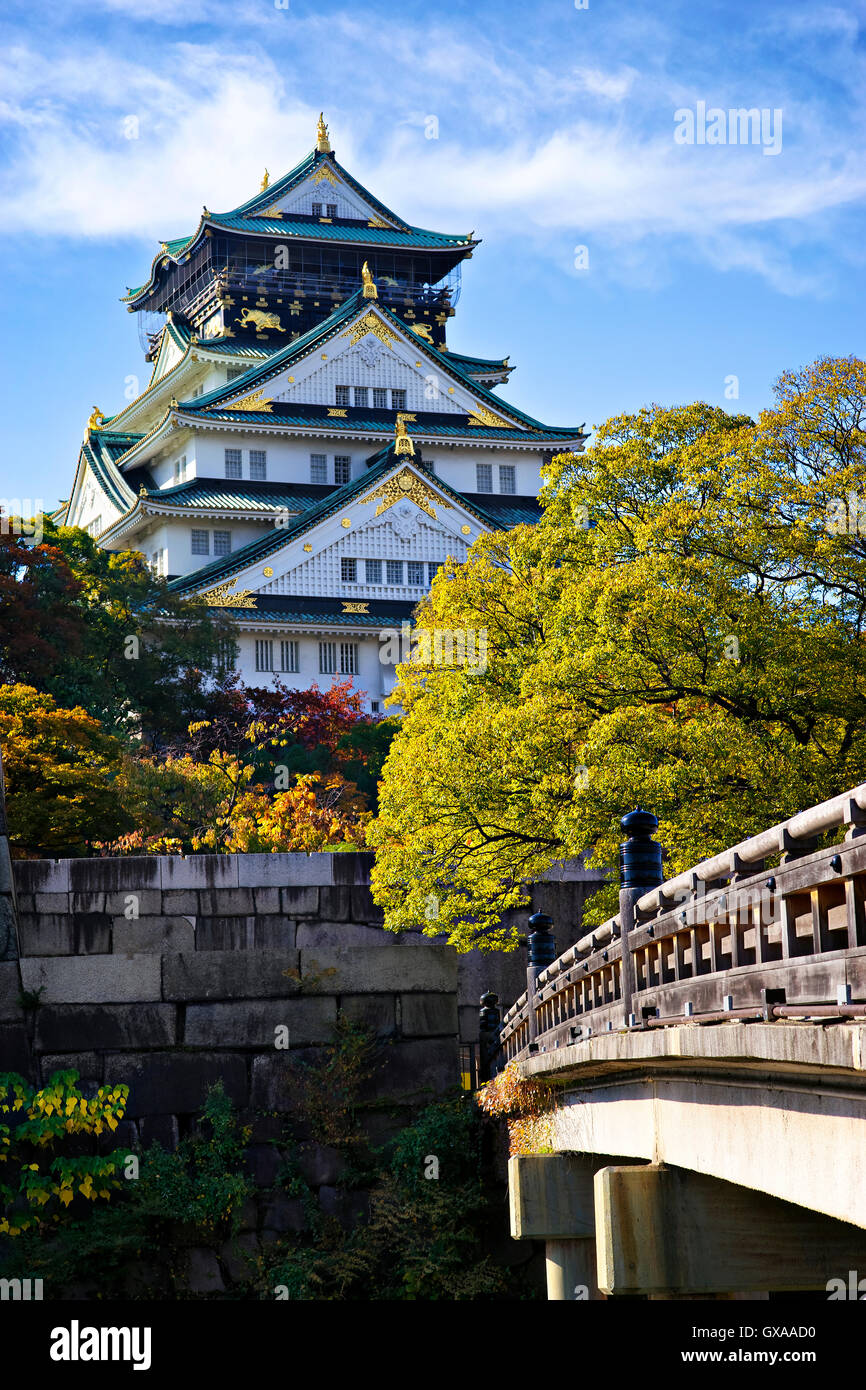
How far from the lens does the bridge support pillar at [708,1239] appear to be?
8547mm

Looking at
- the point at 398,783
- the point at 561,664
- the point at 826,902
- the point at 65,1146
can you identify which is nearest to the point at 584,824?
the point at 561,664

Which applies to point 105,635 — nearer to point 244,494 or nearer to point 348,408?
point 244,494

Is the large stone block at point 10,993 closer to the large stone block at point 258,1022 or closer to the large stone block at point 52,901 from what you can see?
the large stone block at point 52,901

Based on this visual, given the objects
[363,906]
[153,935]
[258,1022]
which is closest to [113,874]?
[153,935]

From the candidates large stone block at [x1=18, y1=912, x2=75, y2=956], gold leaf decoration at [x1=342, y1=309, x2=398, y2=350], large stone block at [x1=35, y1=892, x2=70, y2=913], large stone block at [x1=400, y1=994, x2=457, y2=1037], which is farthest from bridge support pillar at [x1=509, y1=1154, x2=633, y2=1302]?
gold leaf decoration at [x1=342, y1=309, x2=398, y2=350]

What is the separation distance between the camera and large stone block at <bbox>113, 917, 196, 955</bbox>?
59.5 ft

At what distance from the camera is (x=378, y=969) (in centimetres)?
1822

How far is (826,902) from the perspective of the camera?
5.75 meters

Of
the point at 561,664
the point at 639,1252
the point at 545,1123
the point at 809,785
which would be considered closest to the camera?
the point at 639,1252

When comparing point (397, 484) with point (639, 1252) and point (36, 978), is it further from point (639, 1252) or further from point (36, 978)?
point (639, 1252)

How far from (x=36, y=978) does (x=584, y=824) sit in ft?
21.2

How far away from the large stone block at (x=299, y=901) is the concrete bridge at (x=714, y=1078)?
→ 5832 mm

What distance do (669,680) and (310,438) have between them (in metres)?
32.6

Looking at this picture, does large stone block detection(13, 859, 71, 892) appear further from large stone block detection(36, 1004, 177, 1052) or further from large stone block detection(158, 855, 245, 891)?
large stone block detection(36, 1004, 177, 1052)
